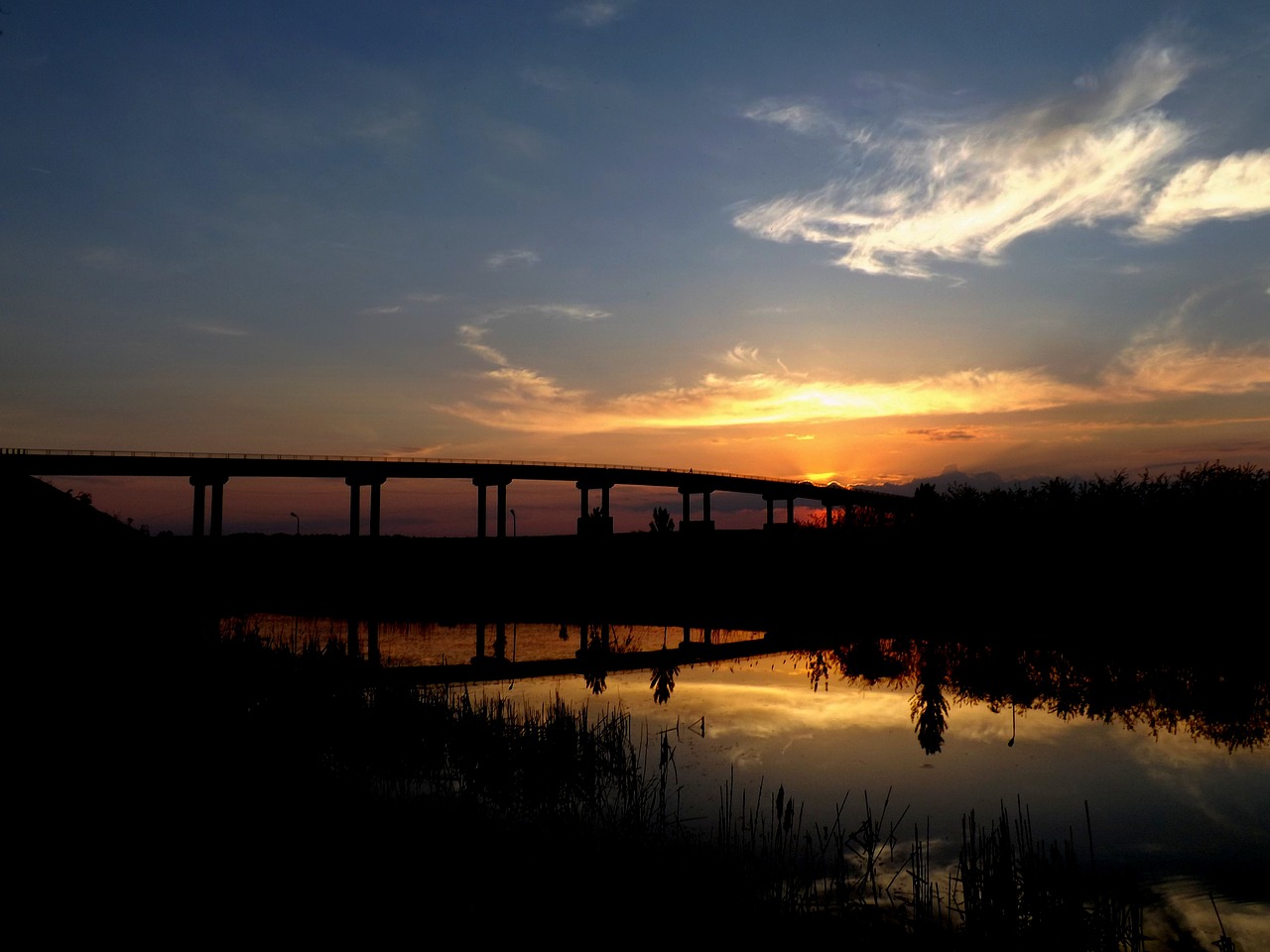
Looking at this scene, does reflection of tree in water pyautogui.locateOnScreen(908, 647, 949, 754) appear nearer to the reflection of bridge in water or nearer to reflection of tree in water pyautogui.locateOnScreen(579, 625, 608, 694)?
the reflection of bridge in water

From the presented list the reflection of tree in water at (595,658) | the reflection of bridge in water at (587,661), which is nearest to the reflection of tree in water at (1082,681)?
the reflection of bridge in water at (587,661)

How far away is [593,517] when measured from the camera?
307 ft

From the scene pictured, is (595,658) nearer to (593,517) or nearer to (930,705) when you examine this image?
(930,705)

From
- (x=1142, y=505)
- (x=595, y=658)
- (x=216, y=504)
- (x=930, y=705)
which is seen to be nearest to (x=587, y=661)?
(x=595, y=658)

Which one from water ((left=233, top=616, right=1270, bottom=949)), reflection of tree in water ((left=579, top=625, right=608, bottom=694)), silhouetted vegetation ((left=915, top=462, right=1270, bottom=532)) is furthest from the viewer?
silhouetted vegetation ((left=915, top=462, right=1270, bottom=532))

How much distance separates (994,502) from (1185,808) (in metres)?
48.9

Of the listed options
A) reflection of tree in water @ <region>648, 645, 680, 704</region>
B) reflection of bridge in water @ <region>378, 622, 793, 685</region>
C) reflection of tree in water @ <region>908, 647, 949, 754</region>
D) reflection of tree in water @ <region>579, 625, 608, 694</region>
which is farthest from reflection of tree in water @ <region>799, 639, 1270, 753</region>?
reflection of tree in water @ <region>579, 625, 608, 694</region>

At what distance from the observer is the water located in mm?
11055

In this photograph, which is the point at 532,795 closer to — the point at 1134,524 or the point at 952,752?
the point at 952,752

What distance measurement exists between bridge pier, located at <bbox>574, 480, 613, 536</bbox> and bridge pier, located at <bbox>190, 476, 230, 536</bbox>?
119 ft

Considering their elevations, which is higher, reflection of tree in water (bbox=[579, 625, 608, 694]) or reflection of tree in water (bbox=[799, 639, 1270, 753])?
reflection of tree in water (bbox=[799, 639, 1270, 753])

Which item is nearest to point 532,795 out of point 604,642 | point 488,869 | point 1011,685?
point 488,869

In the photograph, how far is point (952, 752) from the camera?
1599 cm

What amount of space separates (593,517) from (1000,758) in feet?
258
